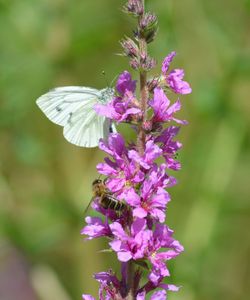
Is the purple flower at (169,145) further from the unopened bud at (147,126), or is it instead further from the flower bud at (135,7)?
the flower bud at (135,7)

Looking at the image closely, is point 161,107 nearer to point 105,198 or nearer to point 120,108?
point 120,108

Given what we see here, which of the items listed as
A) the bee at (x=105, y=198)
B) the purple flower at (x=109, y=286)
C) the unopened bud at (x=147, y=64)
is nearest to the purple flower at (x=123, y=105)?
the unopened bud at (x=147, y=64)

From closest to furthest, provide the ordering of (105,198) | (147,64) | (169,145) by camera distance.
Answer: (147,64) < (169,145) < (105,198)

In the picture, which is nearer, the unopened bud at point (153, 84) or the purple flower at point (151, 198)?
the purple flower at point (151, 198)

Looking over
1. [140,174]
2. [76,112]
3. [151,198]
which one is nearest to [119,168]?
[140,174]

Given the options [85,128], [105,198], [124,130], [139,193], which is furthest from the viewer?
[124,130]

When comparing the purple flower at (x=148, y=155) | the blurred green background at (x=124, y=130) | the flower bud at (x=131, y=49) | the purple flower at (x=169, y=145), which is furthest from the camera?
the blurred green background at (x=124, y=130)

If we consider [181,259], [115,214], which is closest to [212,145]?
[181,259]
